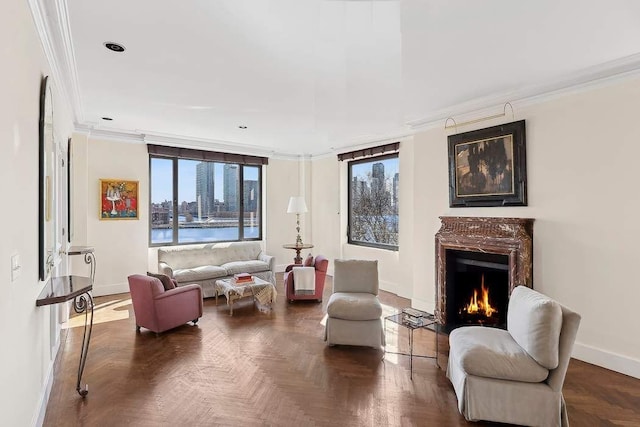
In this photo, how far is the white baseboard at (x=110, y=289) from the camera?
5.65m

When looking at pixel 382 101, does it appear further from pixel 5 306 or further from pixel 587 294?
pixel 5 306

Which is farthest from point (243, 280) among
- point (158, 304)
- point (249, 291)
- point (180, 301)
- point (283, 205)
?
point (283, 205)

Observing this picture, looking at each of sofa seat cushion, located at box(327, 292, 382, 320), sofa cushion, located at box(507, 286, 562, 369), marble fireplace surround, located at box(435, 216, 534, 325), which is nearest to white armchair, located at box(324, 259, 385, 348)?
sofa seat cushion, located at box(327, 292, 382, 320)

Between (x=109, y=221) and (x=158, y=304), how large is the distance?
2.68 meters

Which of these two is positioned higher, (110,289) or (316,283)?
(316,283)

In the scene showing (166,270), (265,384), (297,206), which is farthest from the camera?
(297,206)

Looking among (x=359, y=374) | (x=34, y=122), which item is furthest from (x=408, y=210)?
(x=34, y=122)

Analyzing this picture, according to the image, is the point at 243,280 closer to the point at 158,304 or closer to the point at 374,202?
the point at 158,304

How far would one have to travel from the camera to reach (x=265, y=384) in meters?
2.92

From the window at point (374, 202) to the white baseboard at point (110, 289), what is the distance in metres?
4.39

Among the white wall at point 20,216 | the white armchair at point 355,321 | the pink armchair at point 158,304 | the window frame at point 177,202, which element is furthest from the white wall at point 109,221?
the white armchair at point 355,321

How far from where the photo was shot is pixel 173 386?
9.46ft

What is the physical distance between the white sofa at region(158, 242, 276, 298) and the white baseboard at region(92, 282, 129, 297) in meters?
0.88

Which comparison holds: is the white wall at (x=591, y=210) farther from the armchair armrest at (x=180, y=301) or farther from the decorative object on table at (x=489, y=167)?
the armchair armrest at (x=180, y=301)
